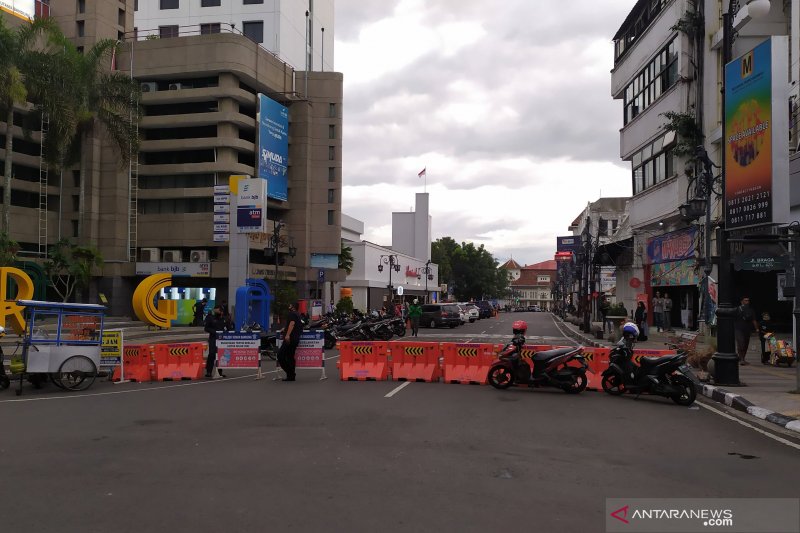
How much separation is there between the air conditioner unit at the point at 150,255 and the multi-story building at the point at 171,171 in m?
0.09

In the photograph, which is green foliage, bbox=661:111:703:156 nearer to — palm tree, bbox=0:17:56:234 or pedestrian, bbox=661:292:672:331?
pedestrian, bbox=661:292:672:331

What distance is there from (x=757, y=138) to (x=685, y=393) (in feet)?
17.3

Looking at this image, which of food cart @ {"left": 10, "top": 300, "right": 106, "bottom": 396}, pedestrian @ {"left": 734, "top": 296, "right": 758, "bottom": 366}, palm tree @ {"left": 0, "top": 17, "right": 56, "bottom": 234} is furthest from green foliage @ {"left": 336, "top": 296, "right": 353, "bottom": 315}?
food cart @ {"left": 10, "top": 300, "right": 106, "bottom": 396}

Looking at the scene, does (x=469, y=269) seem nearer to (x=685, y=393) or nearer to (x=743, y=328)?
(x=743, y=328)

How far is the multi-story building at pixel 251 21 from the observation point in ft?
194

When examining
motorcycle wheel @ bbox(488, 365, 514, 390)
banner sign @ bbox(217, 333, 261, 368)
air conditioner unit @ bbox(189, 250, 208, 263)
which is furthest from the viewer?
air conditioner unit @ bbox(189, 250, 208, 263)

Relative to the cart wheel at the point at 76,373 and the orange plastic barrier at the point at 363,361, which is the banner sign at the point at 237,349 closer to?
the orange plastic barrier at the point at 363,361

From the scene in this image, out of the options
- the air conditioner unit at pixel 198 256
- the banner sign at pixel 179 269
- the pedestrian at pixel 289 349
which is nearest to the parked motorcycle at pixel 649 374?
the pedestrian at pixel 289 349

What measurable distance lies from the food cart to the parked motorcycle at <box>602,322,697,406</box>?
408 inches

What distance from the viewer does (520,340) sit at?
43.3 ft

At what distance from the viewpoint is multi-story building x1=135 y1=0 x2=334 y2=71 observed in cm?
5925

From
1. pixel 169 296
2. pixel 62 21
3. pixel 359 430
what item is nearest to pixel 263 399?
pixel 359 430

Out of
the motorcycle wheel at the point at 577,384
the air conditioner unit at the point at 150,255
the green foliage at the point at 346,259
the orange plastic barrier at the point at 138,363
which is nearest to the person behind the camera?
the motorcycle wheel at the point at 577,384

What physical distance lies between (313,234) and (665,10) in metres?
32.4
